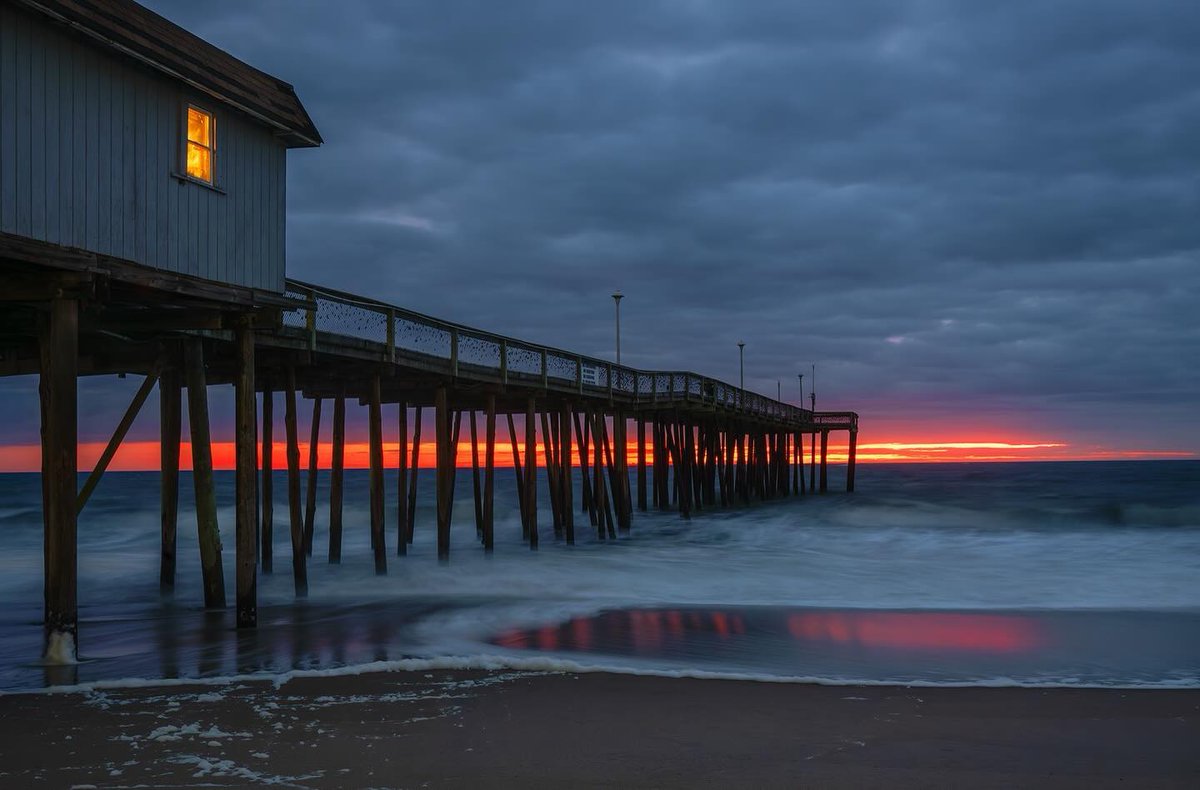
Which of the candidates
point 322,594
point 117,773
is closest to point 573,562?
point 322,594

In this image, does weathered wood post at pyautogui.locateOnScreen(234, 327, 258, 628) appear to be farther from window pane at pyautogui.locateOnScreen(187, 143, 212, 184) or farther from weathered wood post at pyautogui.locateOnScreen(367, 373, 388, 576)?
weathered wood post at pyautogui.locateOnScreen(367, 373, 388, 576)

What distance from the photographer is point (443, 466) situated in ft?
60.2

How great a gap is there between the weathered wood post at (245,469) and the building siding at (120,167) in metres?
0.91

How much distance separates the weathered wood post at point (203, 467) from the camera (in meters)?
10.9

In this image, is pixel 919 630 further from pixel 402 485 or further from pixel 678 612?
pixel 402 485

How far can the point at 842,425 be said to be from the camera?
53188 millimetres

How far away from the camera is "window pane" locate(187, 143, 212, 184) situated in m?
10.6

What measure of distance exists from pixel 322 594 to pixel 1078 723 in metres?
11.0

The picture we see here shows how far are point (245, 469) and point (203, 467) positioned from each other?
1.70 feet

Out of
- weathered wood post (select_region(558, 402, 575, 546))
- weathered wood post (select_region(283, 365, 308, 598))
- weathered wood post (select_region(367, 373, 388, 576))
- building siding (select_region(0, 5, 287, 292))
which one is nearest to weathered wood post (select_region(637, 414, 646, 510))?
weathered wood post (select_region(558, 402, 575, 546))

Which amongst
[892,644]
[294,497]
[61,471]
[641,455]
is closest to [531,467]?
[294,497]

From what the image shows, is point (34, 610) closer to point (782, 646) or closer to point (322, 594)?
point (322, 594)

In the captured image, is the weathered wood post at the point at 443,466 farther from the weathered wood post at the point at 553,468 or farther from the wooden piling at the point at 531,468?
the weathered wood post at the point at 553,468

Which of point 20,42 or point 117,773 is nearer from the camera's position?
point 117,773
